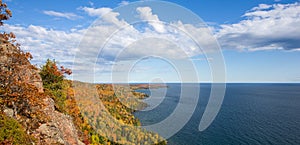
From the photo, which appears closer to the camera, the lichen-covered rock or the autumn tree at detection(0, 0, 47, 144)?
the autumn tree at detection(0, 0, 47, 144)

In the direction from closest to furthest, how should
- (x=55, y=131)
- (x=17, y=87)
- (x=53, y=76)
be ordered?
(x=17, y=87)
(x=55, y=131)
(x=53, y=76)

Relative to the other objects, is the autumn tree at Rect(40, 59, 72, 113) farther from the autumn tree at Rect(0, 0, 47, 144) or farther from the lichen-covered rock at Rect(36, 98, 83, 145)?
the autumn tree at Rect(0, 0, 47, 144)

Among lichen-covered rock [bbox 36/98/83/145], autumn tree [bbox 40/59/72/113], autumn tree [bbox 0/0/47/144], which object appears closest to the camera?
autumn tree [bbox 0/0/47/144]

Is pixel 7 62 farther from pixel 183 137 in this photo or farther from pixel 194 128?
pixel 194 128

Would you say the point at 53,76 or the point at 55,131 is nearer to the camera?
the point at 55,131

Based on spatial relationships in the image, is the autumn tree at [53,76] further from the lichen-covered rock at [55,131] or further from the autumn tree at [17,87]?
the autumn tree at [17,87]

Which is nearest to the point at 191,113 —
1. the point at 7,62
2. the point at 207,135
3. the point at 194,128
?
the point at 194,128

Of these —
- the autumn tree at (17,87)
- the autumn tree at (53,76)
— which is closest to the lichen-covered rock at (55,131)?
the autumn tree at (17,87)

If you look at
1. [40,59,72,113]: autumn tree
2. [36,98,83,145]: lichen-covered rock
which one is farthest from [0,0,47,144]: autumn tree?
[40,59,72,113]: autumn tree

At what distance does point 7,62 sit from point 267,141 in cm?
5950

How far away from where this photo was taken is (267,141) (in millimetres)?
52750

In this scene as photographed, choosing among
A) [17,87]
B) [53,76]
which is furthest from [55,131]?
[53,76]

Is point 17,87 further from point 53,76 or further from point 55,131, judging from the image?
point 53,76

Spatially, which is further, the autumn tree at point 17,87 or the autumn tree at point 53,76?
the autumn tree at point 53,76
